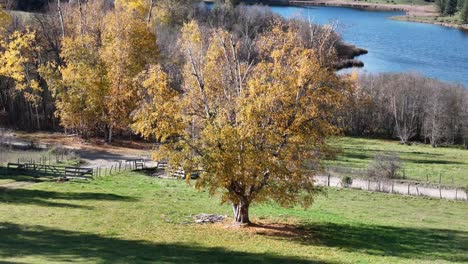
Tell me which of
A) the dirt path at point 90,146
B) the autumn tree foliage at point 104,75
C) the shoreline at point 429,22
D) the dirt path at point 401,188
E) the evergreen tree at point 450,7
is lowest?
the dirt path at point 401,188

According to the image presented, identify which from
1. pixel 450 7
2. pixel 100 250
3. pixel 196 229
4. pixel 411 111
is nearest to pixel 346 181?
pixel 196 229

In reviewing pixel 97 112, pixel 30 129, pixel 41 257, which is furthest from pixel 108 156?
pixel 41 257

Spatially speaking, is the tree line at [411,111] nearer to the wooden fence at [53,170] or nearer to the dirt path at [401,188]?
the dirt path at [401,188]

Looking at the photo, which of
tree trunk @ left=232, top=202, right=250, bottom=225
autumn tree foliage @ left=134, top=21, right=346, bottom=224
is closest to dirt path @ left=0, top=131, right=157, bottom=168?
tree trunk @ left=232, top=202, right=250, bottom=225

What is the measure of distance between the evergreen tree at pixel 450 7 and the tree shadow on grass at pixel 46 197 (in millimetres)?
172705

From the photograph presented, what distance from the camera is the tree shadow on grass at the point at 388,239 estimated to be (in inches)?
982

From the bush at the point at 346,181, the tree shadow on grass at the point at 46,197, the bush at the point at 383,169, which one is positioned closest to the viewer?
the tree shadow on grass at the point at 46,197

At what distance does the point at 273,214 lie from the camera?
3222 centimetres

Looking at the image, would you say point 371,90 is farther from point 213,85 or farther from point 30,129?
point 213,85

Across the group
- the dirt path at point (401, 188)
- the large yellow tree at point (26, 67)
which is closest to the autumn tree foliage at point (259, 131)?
the dirt path at point (401, 188)

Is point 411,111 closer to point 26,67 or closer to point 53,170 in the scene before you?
point 26,67

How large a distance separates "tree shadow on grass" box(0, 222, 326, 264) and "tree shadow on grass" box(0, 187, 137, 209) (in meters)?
5.77

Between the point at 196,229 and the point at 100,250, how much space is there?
19.7 ft

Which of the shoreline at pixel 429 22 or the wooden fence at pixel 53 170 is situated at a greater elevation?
the shoreline at pixel 429 22
